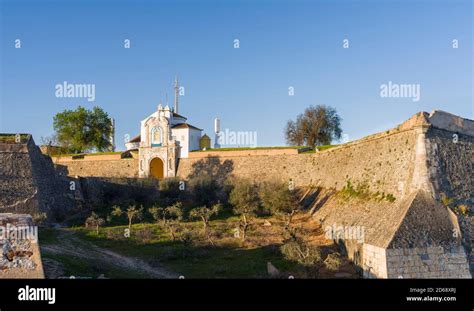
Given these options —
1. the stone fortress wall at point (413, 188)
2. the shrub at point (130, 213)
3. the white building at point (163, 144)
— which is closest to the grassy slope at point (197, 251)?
the shrub at point (130, 213)

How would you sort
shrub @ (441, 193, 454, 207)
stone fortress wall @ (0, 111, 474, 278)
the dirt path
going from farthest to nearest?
the dirt path
shrub @ (441, 193, 454, 207)
stone fortress wall @ (0, 111, 474, 278)

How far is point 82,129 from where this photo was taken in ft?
179

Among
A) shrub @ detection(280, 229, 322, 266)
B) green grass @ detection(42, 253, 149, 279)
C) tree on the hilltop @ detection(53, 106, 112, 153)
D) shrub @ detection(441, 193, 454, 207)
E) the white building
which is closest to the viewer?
green grass @ detection(42, 253, 149, 279)

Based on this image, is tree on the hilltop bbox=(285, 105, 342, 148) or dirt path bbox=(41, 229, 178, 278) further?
tree on the hilltop bbox=(285, 105, 342, 148)

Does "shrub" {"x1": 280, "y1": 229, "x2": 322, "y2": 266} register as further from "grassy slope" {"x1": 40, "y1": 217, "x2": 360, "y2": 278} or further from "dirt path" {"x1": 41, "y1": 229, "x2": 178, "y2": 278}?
"dirt path" {"x1": 41, "y1": 229, "x2": 178, "y2": 278}

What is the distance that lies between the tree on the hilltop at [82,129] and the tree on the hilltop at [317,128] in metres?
22.8

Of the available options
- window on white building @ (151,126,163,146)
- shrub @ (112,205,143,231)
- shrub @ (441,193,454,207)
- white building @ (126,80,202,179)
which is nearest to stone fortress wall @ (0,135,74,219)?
shrub @ (112,205,143,231)

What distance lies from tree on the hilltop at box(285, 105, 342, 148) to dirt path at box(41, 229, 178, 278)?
1246 inches

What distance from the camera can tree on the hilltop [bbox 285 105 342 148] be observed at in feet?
165

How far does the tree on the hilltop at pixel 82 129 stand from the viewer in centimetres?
5394

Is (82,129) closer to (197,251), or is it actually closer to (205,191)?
(205,191)

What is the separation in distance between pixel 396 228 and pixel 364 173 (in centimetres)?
830

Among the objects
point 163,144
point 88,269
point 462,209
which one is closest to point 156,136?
point 163,144

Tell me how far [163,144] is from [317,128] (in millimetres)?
16764
